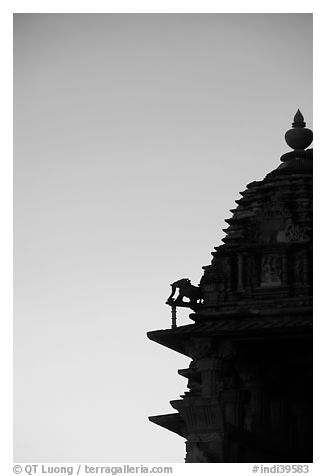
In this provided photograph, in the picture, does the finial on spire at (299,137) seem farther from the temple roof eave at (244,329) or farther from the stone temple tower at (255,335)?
the temple roof eave at (244,329)

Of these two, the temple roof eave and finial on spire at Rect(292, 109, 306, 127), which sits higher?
finial on spire at Rect(292, 109, 306, 127)

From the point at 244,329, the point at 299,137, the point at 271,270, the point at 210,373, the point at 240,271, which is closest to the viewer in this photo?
the point at 244,329

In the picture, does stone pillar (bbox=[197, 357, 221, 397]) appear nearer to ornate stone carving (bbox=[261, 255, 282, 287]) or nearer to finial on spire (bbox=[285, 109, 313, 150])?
ornate stone carving (bbox=[261, 255, 282, 287])

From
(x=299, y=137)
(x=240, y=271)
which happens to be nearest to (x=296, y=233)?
(x=240, y=271)

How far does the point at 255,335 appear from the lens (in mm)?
58094

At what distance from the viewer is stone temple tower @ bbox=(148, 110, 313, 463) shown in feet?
190

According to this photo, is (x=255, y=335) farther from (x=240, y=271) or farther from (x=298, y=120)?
(x=298, y=120)

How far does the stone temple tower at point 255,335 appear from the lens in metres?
58.0

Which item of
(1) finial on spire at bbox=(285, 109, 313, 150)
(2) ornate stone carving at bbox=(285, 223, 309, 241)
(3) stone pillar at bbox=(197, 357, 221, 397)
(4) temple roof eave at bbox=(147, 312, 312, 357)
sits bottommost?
(3) stone pillar at bbox=(197, 357, 221, 397)

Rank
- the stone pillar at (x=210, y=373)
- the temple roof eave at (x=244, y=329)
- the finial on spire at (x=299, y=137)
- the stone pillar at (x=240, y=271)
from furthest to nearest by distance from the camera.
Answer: the finial on spire at (x=299, y=137) < the stone pillar at (x=240, y=271) < the stone pillar at (x=210, y=373) < the temple roof eave at (x=244, y=329)

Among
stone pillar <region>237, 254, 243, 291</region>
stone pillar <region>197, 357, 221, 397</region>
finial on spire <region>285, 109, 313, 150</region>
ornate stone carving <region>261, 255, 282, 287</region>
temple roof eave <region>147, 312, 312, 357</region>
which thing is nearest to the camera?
temple roof eave <region>147, 312, 312, 357</region>

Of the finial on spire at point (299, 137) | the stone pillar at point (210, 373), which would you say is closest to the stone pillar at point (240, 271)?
the stone pillar at point (210, 373)

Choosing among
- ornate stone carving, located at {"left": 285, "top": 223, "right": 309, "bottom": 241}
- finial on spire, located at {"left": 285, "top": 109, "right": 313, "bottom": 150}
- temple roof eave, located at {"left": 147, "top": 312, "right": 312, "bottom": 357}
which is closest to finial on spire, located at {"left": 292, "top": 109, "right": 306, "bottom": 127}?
finial on spire, located at {"left": 285, "top": 109, "right": 313, "bottom": 150}

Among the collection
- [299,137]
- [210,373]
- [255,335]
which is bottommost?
[210,373]
